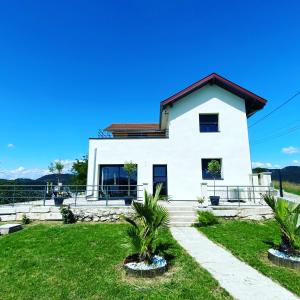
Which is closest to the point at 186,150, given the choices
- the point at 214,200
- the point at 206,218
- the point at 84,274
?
the point at 214,200

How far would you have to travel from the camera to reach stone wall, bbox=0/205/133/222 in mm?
12328

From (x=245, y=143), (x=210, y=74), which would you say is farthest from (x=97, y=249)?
(x=210, y=74)

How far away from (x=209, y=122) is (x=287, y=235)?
37.0ft

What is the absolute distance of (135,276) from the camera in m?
5.61

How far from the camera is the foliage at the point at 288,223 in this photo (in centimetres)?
662

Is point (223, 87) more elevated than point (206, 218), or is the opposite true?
point (223, 87)

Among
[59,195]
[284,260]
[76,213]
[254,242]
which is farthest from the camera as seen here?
[59,195]

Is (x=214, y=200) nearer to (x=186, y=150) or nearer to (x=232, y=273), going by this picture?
(x=186, y=150)

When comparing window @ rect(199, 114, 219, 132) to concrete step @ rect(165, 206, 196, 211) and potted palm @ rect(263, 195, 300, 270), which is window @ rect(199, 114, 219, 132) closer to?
concrete step @ rect(165, 206, 196, 211)

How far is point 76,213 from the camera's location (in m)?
12.3

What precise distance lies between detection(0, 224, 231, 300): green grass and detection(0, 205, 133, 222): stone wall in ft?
10.4

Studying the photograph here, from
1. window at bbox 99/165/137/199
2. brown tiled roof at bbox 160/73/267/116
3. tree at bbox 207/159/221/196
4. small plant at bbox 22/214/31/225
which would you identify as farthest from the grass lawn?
brown tiled roof at bbox 160/73/267/116

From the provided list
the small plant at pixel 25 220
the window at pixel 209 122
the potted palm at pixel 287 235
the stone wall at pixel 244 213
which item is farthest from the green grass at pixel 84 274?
the window at pixel 209 122

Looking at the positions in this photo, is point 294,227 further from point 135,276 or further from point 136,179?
point 136,179
